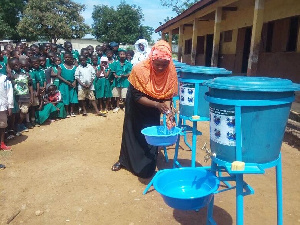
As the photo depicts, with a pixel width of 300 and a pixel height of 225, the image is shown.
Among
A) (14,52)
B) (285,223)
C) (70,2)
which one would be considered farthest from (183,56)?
(285,223)

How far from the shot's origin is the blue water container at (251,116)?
1773 millimetres

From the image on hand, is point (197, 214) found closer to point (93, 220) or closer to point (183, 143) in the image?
point (93, 220)

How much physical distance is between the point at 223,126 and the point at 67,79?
18.3 feet

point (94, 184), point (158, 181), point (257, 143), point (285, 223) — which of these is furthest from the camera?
point (94, 184)

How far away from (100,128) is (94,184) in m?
2.71

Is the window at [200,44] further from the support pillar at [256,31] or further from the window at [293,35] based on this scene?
the support pillar at [256,31]

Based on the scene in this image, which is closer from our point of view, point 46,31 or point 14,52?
point 14,52

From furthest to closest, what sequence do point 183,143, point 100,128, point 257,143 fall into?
point 100,128
point 183,143
point 257,143

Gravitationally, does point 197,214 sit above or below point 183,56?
below

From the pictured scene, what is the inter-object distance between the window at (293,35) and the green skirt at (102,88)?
208 inches

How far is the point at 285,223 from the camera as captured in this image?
2.70 meters

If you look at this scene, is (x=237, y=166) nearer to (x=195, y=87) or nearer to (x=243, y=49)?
(x=195, y=87)

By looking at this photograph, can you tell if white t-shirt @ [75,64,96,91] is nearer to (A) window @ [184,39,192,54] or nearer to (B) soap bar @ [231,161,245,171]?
(B) soap bar @ [231,161,245,171]

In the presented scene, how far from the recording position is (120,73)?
7438 mm
